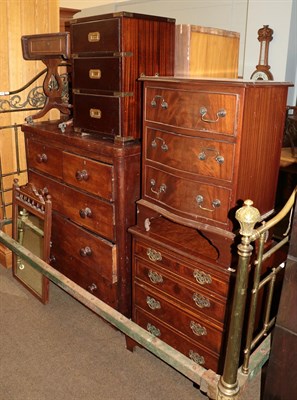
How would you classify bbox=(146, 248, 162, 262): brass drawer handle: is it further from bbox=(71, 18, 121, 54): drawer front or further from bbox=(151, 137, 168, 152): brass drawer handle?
bbox=(71, 18, 121, 54): drawer front

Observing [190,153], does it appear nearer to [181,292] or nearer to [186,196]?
[186,196]

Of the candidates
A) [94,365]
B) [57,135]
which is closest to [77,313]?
[94,365]

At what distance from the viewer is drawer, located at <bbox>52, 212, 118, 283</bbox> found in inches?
102

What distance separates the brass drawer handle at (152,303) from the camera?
246 cm

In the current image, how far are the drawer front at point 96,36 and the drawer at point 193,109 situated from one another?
1.19 ft

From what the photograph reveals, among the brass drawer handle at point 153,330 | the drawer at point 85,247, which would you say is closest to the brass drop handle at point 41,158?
the drawer at point 85,247

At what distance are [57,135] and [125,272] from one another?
101 cm

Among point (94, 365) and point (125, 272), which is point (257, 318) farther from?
point (94, 365)

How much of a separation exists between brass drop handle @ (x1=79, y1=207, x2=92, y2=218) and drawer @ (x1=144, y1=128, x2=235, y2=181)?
2.00ft

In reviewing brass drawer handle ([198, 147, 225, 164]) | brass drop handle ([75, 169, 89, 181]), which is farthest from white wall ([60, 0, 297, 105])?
brass drawer handle ([198, 147, 225, 164])

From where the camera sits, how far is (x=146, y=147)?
2270mm

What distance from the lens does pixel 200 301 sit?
2.20 meters

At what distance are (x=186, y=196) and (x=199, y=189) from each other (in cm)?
10

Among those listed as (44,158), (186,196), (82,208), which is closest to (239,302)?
(186,196)
